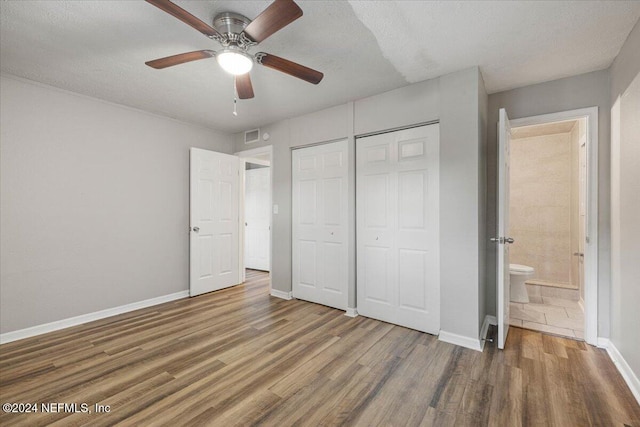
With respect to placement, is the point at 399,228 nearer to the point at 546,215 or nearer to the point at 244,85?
the point at 244,85

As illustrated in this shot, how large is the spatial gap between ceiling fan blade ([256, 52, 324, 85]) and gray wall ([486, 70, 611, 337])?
210 centimetres

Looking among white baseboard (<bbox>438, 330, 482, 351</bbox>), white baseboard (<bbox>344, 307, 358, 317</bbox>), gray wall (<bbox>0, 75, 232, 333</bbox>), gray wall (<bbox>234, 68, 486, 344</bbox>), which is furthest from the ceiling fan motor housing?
white baseboard (<bbox>438, 330, 482, 351</bbox>)

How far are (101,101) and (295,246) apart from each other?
2.89m

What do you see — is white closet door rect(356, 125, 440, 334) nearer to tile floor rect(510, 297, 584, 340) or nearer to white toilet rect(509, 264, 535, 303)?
tile floor rect(510, 297, 584, 340)

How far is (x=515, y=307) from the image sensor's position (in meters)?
3.59

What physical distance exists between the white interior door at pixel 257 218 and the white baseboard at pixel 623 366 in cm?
490

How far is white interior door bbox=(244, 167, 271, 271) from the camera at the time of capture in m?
5.89

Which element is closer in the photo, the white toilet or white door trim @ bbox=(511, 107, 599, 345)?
white door trim @ bbox=(511, 107, 599, 345)

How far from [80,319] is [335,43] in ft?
12.5

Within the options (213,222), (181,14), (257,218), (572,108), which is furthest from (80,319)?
(572,108)

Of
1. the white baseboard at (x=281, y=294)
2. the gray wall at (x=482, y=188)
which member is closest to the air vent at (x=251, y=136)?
the white baseboard at (x=281, y=294)

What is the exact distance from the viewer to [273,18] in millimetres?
1550

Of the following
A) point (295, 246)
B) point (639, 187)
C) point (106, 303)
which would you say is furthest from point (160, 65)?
point (639, 187)

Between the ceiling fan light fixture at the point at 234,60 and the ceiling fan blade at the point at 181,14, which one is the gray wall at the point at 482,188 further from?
the ceiling fan blade at the point at 181,14
